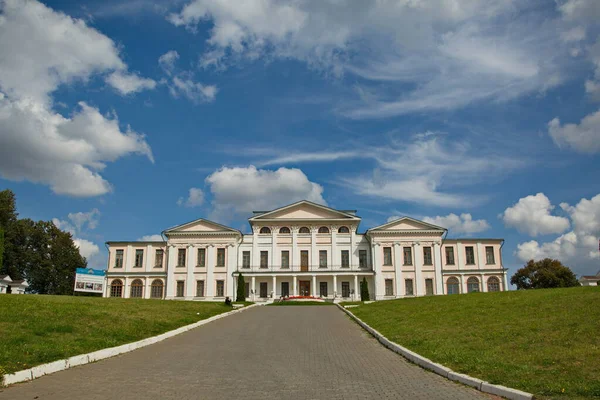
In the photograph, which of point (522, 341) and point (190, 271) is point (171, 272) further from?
point (522, 341)

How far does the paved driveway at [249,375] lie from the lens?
7.88 metres

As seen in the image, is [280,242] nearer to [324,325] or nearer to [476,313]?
[324,325]

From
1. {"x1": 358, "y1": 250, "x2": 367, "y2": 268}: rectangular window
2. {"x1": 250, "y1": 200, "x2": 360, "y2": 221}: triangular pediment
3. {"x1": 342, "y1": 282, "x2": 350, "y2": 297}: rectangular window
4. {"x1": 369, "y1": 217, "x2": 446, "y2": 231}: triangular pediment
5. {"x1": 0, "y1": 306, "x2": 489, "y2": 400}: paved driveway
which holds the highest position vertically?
{"x1": 250, "y1": 200, "x2": 360, "y2": 221}: triangular pediment

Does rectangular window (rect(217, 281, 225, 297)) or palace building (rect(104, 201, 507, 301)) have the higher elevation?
palace building (rect(104, 201, 507, 301))

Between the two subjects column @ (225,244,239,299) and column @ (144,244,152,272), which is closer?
column @ (225,244,239,299)

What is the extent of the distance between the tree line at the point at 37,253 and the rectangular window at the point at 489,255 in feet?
172

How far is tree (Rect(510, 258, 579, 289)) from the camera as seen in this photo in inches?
2502

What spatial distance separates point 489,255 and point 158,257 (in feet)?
121

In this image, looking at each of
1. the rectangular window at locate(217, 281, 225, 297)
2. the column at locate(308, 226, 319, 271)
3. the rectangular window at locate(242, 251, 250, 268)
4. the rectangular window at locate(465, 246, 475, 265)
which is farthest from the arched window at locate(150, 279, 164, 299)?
the rectangular window at locate(465, 246, 475, 265)

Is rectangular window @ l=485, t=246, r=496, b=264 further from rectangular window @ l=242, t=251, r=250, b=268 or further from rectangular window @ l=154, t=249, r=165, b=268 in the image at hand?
rectangular window @ l=154, t=249, r=165, b=268

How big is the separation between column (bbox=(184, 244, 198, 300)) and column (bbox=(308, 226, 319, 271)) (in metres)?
12.7

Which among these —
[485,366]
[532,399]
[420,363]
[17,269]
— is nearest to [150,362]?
[420,363]

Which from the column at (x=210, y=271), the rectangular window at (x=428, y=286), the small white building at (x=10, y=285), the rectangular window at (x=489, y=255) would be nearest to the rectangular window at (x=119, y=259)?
the column at (x=210, y=271)

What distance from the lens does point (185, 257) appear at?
55.0m
